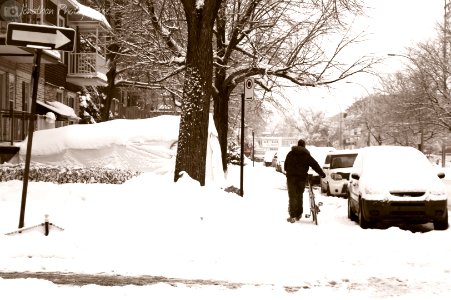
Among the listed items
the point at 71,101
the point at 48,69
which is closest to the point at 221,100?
the point at 48,69

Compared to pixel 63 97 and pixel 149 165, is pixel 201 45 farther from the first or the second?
pixel 63 97

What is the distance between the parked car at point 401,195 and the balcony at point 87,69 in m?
20.9

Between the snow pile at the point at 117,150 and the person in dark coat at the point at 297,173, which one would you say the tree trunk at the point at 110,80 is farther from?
the person in dark coat at the point at 297,173

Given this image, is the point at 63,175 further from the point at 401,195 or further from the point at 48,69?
the point at 48,69

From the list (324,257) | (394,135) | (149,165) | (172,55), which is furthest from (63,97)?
(394,135)

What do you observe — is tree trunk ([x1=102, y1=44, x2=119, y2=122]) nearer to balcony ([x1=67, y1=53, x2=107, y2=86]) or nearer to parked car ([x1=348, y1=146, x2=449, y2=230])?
balcony ([x1=67, y1=53, x2=107, y2=86])

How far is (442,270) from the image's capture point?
759cm

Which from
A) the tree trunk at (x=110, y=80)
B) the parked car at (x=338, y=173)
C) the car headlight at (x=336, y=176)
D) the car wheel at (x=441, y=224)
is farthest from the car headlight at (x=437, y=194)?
the tree trunk at (x=110, y=80)

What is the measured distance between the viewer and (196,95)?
1282cm

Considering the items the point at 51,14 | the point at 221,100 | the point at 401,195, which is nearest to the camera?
the point at 401,195

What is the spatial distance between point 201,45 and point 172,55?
9.05 m

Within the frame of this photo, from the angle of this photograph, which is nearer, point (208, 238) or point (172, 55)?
point (208, 238)

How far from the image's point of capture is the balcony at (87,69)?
1225 inches

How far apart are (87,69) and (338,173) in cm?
1590
